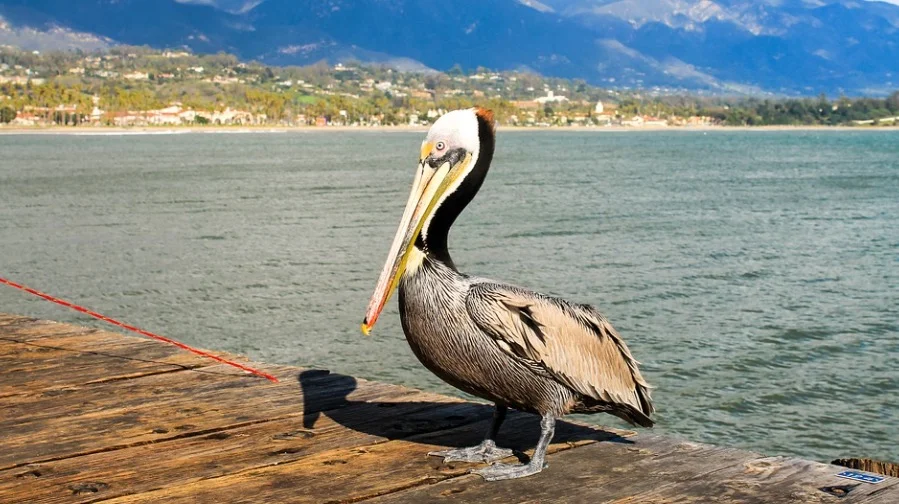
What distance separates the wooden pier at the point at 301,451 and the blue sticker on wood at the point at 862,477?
4 cm

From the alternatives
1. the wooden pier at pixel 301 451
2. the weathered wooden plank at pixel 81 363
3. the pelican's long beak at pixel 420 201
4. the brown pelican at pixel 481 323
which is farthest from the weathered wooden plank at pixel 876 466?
the weathered wooden plank at pixel 81 363

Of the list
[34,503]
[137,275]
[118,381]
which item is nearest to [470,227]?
[137,275]

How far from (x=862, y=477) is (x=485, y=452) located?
140cm

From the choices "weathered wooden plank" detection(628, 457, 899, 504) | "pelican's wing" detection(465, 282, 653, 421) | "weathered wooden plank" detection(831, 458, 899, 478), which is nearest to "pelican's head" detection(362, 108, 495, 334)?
"pelican's wing" detection(465, 282, 653, 421)

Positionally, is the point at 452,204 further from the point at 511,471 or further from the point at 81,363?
the point at 81,363

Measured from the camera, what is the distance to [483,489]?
12.9 ft

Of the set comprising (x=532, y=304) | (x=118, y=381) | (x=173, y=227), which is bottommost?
(x=173, y=227)

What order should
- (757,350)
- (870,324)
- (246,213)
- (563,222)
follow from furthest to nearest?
(246,213) < (563,222) < (870,324) < (757,350)

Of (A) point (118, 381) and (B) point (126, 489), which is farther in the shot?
(A) point (118, 381)

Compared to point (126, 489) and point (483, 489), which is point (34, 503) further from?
point (483, 489)

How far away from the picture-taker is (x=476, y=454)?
4.25m

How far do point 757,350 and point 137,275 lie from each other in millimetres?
12856

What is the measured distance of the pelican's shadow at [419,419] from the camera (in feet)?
15.2

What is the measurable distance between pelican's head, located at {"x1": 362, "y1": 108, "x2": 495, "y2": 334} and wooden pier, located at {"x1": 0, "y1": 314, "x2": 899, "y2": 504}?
2.88 ft
